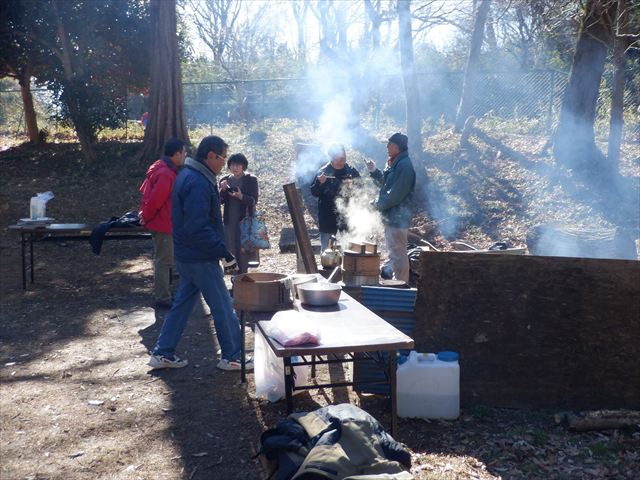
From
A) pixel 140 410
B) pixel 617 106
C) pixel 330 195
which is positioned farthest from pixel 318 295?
pixel 617 106

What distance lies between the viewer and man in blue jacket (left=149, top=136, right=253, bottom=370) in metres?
5.18

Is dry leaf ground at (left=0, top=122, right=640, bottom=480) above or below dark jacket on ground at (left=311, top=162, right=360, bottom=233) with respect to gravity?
below

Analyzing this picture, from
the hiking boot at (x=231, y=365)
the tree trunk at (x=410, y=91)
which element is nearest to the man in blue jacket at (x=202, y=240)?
the hiking boot at (x=231, y=365)

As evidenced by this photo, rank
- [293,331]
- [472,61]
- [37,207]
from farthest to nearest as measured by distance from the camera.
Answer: [472,61] → [37,207] → [293,331]

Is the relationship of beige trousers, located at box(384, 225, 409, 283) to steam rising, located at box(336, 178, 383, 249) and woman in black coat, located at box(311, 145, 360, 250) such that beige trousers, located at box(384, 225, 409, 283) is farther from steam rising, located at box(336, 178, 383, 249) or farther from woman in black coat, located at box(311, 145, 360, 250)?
woman in black coat, located at box(311, 145, 360, 250)

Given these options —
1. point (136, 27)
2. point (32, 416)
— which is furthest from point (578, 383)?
point (136, 27)

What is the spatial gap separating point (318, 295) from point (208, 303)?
1.24m

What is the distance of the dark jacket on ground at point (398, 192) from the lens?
7.07 meters

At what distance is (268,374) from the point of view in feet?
16.7

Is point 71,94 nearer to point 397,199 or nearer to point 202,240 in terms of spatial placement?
point 397,199

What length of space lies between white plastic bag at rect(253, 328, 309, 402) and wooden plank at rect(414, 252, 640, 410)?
105cm

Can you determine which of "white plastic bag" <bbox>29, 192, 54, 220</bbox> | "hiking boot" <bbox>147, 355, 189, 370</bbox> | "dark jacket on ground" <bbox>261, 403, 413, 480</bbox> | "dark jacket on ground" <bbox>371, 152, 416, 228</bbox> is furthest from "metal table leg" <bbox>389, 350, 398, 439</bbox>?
"white plastic bag" <bbox>29, 192, 54, 220</bbox>

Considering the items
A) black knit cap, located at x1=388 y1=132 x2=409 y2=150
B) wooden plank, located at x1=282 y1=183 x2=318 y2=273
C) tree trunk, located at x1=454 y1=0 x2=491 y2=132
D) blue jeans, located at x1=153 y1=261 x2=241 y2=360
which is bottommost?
blue jeans, located at x1=153 y1=261 x2=241 y2=360

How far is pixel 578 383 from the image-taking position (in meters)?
4.97
